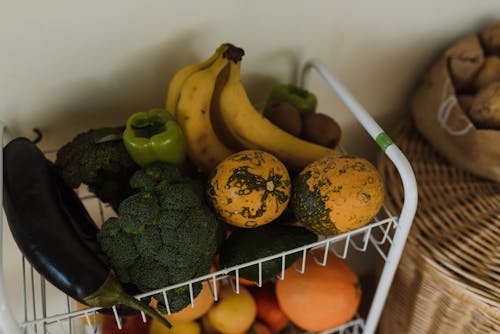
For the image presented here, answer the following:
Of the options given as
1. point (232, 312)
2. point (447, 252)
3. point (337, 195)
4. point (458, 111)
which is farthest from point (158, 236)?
point (458, 111)

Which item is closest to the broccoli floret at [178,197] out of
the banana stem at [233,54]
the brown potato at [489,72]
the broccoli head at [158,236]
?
the broccoli head at [158,236]

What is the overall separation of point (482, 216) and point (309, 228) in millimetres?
408

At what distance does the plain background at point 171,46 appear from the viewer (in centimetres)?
72

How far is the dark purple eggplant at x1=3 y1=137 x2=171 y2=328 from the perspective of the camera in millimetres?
555

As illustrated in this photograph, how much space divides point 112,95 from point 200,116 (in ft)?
0.67

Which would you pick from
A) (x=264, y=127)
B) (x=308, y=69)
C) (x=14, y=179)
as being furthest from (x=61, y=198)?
(x=308, y=69)

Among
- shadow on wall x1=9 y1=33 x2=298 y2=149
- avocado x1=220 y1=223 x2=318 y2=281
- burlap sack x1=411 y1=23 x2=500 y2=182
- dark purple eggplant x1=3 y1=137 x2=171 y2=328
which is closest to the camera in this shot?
dark purple eggplant x1=3 y1=137 x2=171 y2=328

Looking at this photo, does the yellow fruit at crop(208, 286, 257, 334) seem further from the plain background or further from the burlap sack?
the burlap sack

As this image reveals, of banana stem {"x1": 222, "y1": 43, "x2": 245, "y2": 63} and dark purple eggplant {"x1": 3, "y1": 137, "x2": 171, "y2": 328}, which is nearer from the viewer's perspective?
dark purple eggplant {"x1": 3, "y1": 137, "x2": 171, "y2": 328}

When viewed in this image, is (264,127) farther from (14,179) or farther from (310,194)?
(14,179)

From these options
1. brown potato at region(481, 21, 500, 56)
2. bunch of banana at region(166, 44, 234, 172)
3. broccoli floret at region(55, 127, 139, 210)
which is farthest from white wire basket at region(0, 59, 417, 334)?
brown potato at region(481, 21, 500, 56)

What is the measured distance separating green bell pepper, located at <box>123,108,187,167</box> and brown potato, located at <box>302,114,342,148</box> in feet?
0.80

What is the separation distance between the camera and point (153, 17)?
755 millimetres

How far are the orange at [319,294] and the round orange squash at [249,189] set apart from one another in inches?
9.4
